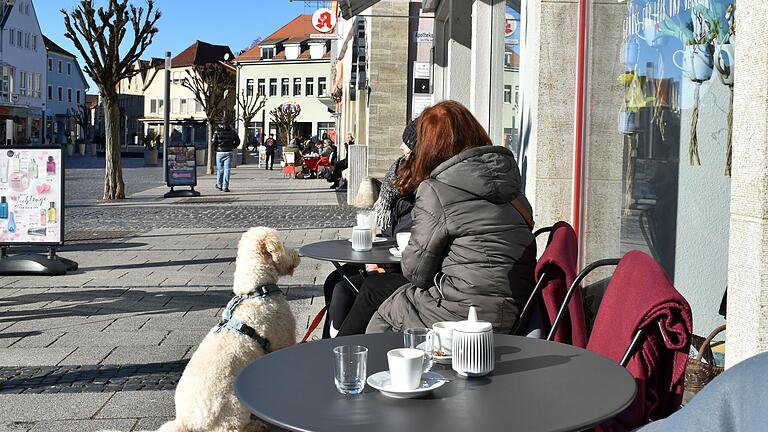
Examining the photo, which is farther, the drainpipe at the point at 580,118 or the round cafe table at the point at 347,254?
the drainpipe at the point at 580,118

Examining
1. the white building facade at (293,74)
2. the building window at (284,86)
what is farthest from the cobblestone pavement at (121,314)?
the building window at (284,86)

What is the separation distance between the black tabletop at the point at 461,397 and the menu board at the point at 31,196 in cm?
793

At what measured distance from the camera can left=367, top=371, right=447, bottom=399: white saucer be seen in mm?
2840

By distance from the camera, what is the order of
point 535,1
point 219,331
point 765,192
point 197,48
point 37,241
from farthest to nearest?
point 197,48 < point 37,241 < point 535,1 < point 219,331 < point 765,192

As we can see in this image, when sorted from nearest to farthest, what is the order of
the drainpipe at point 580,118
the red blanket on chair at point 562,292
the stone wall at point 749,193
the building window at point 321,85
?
the stone wall at point 749,193
the red blanket on chair at point 562,292
the drainpipe at point 580,118
the building window at point 321,85

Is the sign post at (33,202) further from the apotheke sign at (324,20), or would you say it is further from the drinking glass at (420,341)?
the apotheke sign at (324,20)

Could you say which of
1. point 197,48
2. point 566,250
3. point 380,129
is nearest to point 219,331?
point 566,250

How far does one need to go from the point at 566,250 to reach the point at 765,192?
4.26ft

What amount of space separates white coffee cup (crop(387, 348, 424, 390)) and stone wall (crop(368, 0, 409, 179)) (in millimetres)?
18636

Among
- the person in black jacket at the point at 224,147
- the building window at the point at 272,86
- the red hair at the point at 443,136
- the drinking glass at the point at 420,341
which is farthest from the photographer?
the building window at the point at 272,86

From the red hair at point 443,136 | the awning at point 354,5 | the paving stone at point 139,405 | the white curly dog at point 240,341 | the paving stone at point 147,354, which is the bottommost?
the paving stone at point 139,405

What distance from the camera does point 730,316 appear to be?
3223 millimetres

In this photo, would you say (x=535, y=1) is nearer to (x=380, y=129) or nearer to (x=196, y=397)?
(x=196, y=397)

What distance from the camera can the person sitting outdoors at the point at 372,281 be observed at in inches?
217
